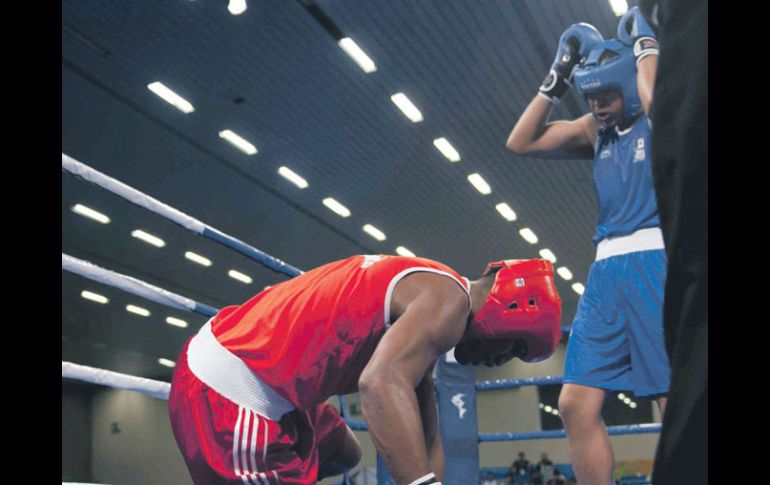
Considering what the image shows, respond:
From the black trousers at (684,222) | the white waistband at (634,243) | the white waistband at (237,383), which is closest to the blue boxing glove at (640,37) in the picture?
the white waistband at (634,243)

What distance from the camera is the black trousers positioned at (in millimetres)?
534

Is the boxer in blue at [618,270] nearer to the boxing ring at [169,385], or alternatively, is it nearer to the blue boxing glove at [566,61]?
the blue boxing glove at [566,61]

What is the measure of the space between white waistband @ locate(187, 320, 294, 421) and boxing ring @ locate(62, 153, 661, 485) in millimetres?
147

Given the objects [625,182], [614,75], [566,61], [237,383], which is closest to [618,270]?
[625,182]

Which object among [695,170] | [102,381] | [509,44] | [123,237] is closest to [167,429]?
[123,237]

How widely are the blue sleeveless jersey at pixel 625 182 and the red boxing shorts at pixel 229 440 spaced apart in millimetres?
936

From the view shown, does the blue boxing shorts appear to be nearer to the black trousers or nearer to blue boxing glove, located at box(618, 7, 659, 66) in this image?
blue boxing glove, located at box(618, 7, 659, 66)

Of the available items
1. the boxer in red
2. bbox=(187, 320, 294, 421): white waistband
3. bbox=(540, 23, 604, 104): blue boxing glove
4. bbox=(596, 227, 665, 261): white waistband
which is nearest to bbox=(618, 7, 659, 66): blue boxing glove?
bbox=(540, 23, 604, 104): blue boxing glove

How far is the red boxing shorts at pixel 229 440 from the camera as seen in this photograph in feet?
5.07

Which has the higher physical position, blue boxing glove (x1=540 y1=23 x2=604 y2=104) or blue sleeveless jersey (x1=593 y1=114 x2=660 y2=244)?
blue boxing glove (x1=540 y1=23 x2=604 y2=104)

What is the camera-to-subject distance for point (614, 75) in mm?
1984

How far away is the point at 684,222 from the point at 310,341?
111 centimetres
